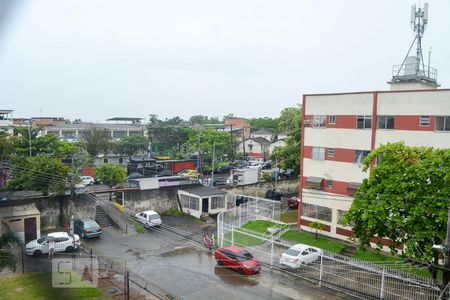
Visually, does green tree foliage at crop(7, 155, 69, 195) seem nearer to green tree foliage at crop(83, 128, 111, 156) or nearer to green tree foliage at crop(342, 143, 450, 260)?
green tree foliage at crop(342, 143, 450, 260)

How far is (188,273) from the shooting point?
39.1 ft

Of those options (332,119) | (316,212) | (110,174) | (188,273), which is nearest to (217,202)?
(316,212)

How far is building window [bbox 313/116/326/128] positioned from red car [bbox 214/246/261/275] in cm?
692

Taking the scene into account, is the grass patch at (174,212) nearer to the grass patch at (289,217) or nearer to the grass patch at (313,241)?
the grass patch at (289,217)

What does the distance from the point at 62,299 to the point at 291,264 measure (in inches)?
301

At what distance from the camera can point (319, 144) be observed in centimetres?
1658

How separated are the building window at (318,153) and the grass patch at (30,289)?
10.4 meters

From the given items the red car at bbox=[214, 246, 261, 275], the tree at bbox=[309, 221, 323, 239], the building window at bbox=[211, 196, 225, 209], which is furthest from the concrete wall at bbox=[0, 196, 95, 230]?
the tree at bbox=[309, 221, 323, 239]

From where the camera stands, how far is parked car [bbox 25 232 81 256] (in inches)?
516

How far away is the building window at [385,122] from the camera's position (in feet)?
47.3

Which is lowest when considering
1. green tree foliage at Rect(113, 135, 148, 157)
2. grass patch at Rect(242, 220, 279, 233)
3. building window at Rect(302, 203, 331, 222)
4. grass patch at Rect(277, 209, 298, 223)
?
grass patch at Rect(277, 209, 298, 223)

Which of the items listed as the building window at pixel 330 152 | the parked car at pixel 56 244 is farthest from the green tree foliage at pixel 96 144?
the building window at pixel 330 152

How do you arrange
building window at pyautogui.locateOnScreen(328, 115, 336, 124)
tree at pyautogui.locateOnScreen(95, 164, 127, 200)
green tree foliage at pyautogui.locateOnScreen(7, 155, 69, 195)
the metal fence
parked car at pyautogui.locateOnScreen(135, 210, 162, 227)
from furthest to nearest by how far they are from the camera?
1. tree at pyautogui.locateOnScreen(95, 164, 127, 200)
2. parked car at pyautogui.locateOnScreen(135, 210, 162, 227)
3. green tree foliage at pyautogui.locateOnScreen(7, 155, 69, 195)
4. building window at pyautogui.locateOnScreen(328, 115, 336, 124)
5. the metal fence

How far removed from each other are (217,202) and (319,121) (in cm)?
658
